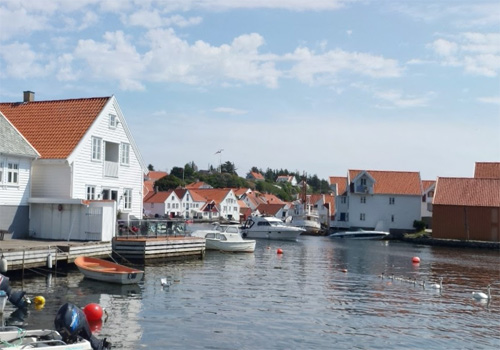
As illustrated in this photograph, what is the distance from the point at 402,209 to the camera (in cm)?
9181

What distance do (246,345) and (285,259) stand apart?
28.6 m

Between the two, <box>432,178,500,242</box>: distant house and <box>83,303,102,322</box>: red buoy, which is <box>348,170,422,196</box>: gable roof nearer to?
<box>432,178,500,242</box>: distant house

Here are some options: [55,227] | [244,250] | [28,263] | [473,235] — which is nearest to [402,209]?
[473,235]

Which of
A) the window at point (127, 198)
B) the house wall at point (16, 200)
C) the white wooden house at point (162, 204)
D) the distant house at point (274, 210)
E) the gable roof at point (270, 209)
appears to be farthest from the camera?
the gable roof at point (270, 209)

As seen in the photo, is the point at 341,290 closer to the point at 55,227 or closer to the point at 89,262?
the point at 89,262

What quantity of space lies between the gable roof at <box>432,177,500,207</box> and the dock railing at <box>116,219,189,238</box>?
161 feet

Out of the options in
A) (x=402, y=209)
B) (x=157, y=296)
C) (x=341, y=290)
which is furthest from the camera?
(x=402, y=209)

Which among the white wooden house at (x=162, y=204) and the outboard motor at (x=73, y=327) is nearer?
the outboard motor at (x=73, y=327)

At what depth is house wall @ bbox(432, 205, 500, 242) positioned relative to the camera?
78.6 meters

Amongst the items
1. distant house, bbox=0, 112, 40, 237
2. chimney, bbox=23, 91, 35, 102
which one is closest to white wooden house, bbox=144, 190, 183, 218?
chimney, bbox=23, 91, 35, 102

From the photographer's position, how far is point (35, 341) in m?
16.2

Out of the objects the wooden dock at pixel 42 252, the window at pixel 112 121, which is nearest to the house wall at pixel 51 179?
the wooden dock at pixel 42 252

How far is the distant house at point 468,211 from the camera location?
78625 mm

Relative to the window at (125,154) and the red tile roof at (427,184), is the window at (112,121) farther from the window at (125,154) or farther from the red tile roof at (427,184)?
the red tile roof at (427,184)
